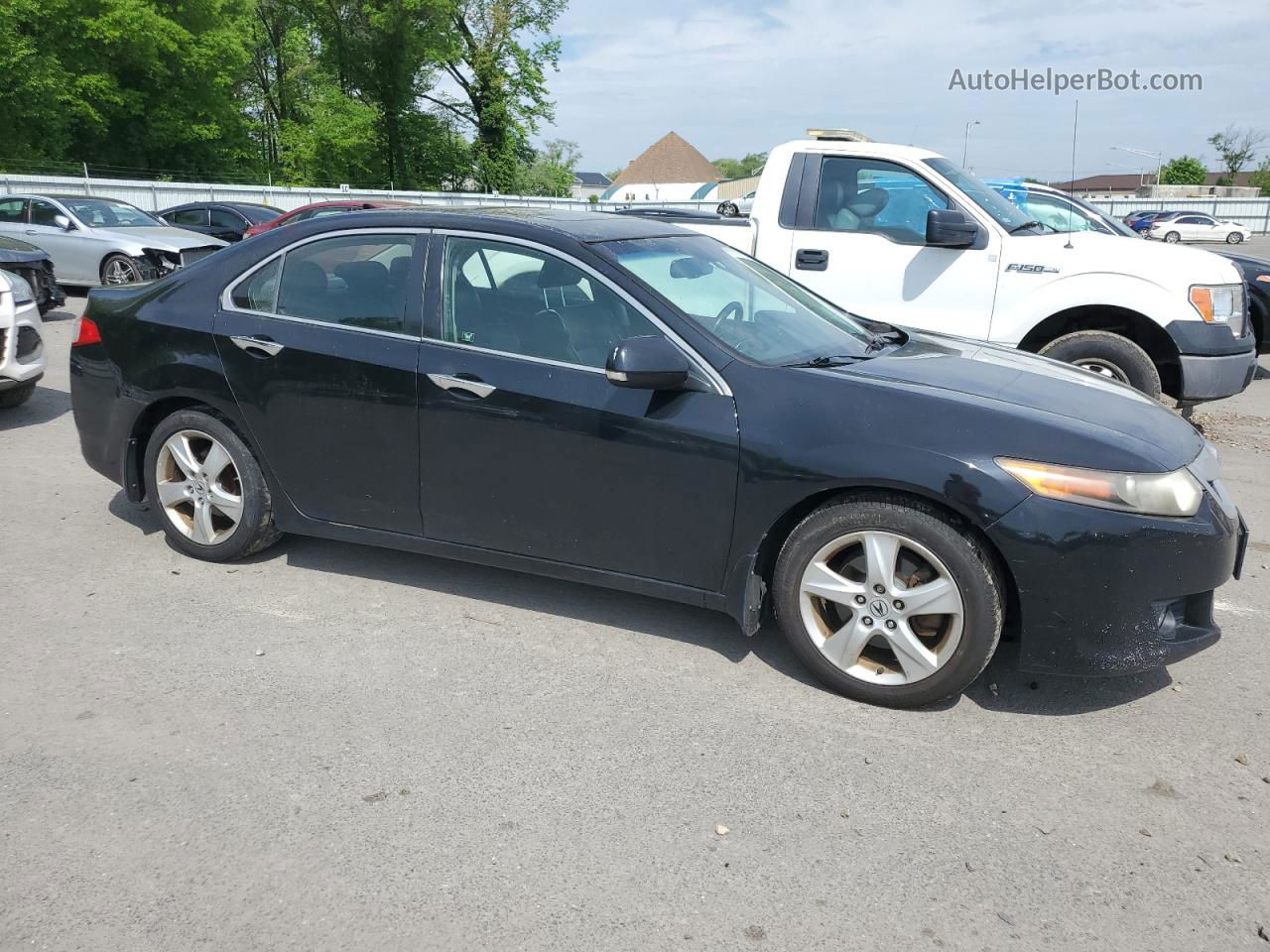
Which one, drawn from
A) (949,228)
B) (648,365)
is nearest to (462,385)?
(648,365)

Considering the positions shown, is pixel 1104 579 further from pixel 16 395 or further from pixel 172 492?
pixel 16 395

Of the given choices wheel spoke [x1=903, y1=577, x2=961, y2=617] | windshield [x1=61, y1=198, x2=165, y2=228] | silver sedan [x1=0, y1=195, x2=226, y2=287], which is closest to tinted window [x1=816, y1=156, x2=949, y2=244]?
wheel spoke [x1=903, y1=577, x2=961, y2=617]

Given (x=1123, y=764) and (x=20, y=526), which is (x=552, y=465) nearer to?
(x=1123, y=764)

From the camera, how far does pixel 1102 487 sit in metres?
3.41

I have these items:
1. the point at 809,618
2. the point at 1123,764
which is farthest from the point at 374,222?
the point at 1123,764

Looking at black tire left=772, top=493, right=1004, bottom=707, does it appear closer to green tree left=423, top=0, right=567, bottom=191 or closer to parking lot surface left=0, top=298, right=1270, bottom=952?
parking lot surface left=0, top=298, right=1270, bottom=952

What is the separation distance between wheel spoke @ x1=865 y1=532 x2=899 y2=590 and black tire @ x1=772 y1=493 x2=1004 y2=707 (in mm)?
33

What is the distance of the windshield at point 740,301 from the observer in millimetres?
4082

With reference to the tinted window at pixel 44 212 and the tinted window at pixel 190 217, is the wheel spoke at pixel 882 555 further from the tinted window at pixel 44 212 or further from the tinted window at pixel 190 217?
the tinted window at pixel 190 217

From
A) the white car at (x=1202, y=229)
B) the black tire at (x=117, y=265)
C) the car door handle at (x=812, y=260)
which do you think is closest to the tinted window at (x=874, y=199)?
the car door handle at (x=812, y=260)

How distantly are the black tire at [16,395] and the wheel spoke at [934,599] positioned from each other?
7.05 metres

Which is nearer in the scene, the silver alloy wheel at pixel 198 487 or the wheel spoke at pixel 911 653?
the wheel spoke at pixel 911 653

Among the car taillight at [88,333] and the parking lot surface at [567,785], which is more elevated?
the car taillight at [88,333]

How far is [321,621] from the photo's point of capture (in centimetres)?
439
